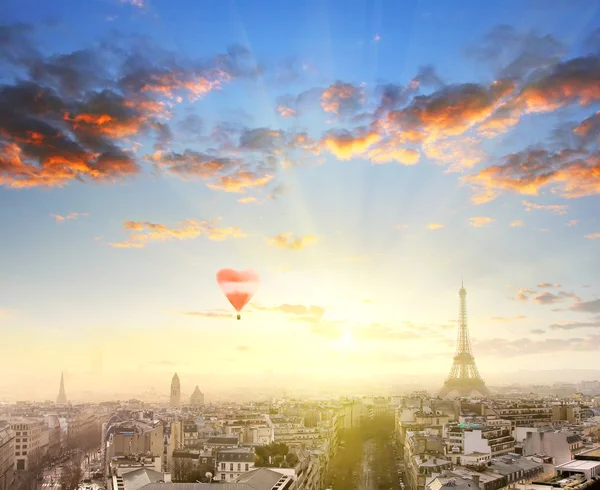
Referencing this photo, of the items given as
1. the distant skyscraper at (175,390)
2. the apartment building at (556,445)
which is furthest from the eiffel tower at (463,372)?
the apartment building at (556,445)

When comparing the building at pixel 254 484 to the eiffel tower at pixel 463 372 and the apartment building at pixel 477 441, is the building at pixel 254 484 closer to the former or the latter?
the apartment building at pixel 477 441

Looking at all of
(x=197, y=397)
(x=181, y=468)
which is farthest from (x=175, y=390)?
(x=181, y=468)

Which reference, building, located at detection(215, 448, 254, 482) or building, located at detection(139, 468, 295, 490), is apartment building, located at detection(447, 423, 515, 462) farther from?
building, located at detection(139, 468, 295, 490)

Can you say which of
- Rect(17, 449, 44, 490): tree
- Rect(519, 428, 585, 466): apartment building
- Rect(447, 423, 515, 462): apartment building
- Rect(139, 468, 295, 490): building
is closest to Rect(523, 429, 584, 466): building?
Rect(519, 428, 585, 466): apartment building

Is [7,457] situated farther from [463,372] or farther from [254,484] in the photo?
[463,372]

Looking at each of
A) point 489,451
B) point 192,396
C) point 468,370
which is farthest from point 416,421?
point 192,396

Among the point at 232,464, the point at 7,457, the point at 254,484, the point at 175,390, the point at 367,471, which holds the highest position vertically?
the point at 175,390
